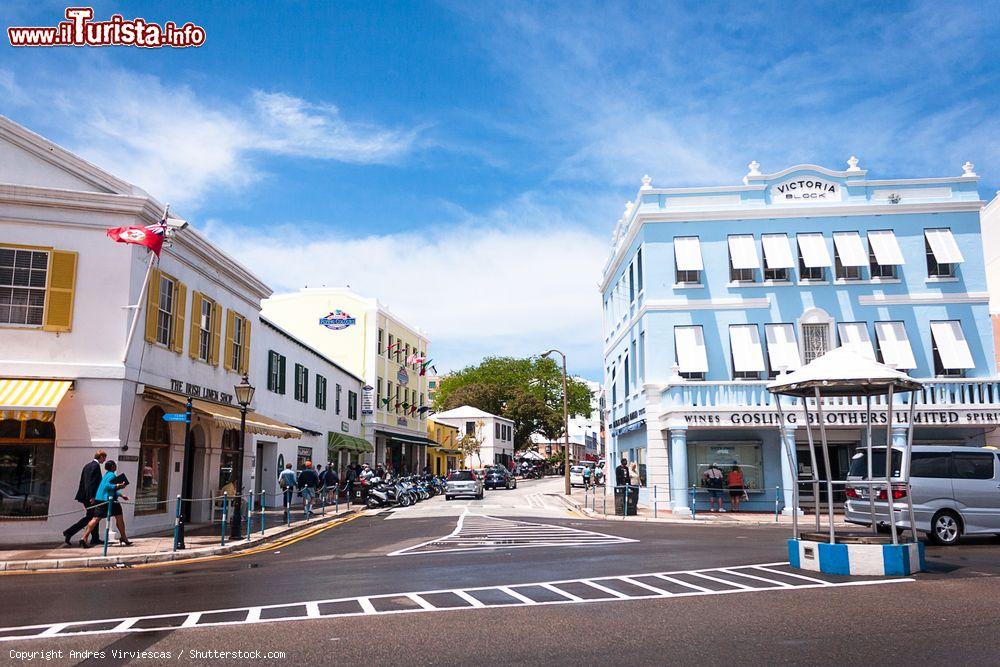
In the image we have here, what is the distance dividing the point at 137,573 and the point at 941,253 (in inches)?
1127

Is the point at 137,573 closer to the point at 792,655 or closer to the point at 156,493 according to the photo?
the point at 156,493

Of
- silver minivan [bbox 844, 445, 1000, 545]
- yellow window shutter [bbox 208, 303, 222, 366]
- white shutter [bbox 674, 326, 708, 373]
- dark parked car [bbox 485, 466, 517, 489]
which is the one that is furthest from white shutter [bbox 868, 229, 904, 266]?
dark parked car [bbox 485, 466, 517, 489]

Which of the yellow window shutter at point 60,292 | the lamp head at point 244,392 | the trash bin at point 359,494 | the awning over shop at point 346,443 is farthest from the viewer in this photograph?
the awning over shop at point 346,443

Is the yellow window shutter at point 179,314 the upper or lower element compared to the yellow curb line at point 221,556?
upper

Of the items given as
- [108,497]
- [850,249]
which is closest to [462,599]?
[108,497]

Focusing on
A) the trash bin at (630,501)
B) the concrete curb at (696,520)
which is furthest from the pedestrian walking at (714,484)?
the trash bin at (630,501)

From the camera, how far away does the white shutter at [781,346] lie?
29766 mm

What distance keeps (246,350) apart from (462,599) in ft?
63.2

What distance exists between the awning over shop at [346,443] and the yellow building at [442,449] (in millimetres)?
20611

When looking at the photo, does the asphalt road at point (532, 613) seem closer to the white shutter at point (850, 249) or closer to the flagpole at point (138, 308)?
the flagpole at point (138, 308)

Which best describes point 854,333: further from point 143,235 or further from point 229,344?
point 143,235

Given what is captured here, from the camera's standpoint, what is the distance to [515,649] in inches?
290

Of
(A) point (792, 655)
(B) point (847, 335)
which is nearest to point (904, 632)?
(A) point (792, 655)

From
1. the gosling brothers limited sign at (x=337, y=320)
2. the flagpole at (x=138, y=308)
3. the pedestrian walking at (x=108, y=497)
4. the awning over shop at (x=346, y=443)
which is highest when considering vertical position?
the gosling brothers limited sign at (x=337, y=320)
